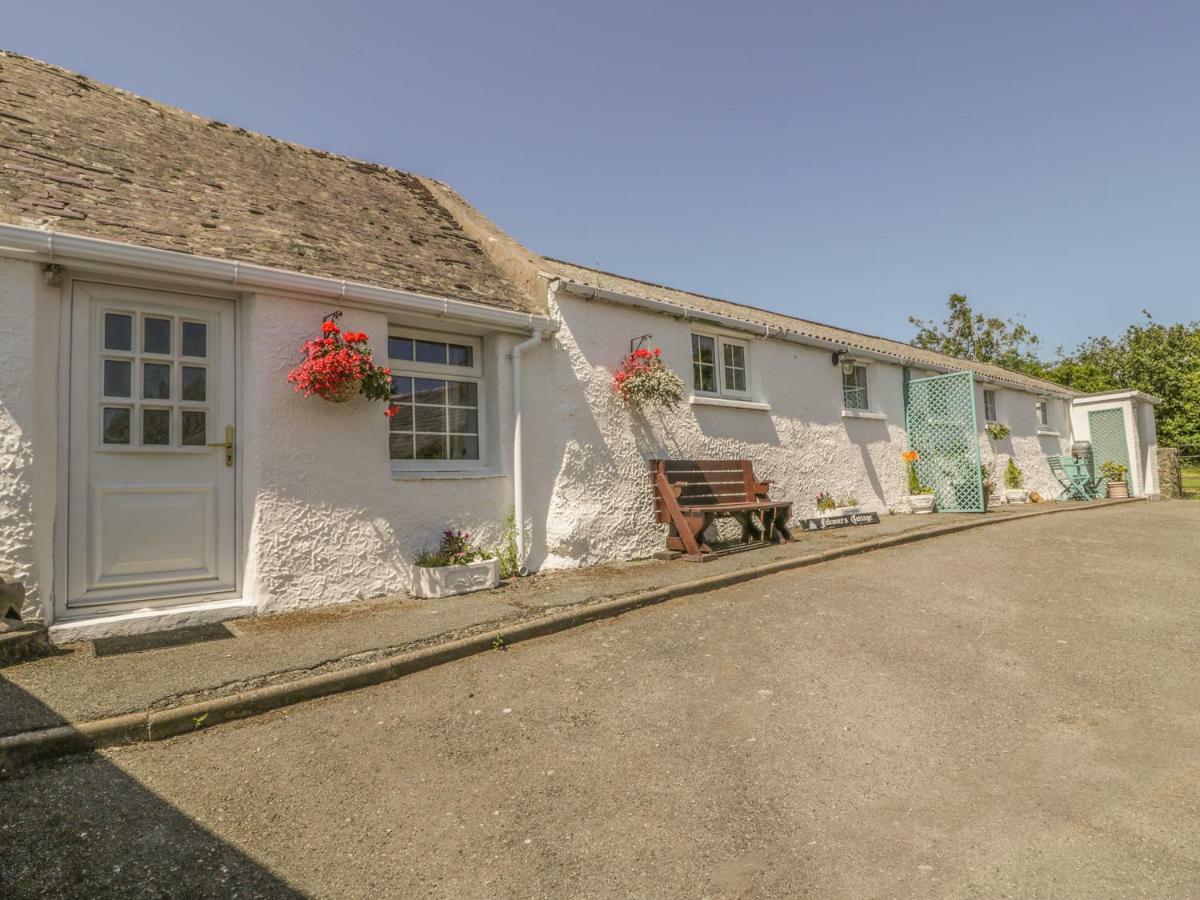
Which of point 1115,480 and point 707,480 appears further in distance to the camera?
point 1115,480

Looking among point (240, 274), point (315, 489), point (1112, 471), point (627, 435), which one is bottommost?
point (1112, 471)

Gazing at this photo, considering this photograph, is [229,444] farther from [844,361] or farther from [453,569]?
[844,361]

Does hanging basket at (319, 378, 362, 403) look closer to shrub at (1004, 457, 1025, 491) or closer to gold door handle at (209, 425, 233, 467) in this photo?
gold door handle at (209, 425, 233, 467)

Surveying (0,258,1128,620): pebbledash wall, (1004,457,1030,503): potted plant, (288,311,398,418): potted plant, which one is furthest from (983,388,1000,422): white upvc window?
(288,311,398,418): potted plant

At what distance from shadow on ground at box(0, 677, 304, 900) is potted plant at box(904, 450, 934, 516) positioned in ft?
38.9

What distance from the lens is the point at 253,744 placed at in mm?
3354

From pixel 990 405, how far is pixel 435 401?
13.6m

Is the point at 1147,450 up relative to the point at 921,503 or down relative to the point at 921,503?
up

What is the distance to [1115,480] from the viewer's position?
1691 cm

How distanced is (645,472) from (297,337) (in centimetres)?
424

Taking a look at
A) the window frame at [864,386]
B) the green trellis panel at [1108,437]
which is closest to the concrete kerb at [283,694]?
the window frame at [864,386]

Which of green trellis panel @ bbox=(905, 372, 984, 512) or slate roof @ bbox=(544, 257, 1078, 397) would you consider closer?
Result: slate roof @ bbox=(544, 257, 1078, 397)

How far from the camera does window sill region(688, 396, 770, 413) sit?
8.98 metres

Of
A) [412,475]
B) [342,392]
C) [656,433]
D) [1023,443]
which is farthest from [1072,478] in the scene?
[342,392]
